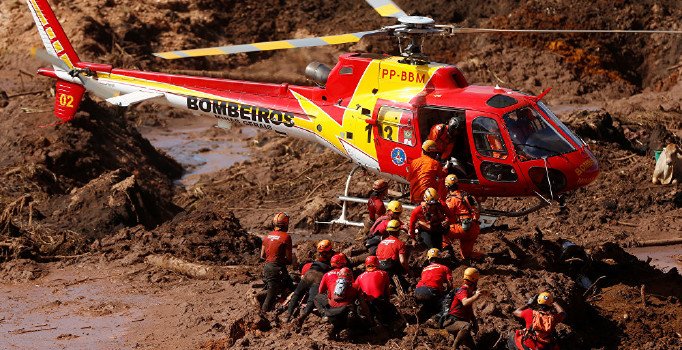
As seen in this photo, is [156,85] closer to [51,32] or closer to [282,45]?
[51,32]

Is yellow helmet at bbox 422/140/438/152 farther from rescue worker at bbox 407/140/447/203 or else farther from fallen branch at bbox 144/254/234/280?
fallen branch at bbox 144/254/234/280

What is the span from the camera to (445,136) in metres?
16.0

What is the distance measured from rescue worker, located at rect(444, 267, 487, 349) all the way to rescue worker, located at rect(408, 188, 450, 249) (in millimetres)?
1560

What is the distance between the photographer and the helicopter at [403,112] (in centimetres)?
1563

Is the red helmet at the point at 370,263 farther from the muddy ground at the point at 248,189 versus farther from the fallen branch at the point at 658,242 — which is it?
the fallen branch at the point at 658,242

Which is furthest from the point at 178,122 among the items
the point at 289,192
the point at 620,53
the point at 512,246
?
the point at 512,246

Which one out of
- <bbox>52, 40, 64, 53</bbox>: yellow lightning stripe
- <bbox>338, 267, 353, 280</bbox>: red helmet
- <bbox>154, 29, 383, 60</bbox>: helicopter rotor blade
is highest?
<bbox>154, 29, 383, 60</bbox>: helicopter rotor blade

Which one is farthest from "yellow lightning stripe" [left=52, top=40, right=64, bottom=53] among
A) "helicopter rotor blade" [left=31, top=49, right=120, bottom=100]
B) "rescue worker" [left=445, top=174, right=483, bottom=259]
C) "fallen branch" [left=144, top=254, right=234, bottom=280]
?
"rescue worker" [left=445, top=174, right=483, bottom=259]

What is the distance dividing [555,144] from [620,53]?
16079mm

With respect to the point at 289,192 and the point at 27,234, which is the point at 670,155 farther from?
the point at 27,234

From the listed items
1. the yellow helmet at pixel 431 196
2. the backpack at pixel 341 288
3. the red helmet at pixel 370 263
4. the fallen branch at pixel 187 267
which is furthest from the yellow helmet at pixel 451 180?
the fallen branch at pixel 187 267

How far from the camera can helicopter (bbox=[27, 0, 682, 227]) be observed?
15.6m

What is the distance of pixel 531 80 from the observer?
96.4 feet

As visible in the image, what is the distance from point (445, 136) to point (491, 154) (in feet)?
2.36
